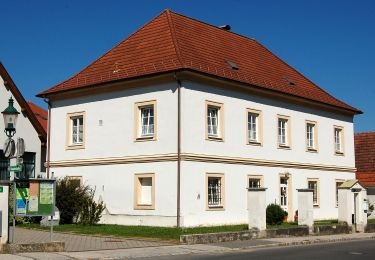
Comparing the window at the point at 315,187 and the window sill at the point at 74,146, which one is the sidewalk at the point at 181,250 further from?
the window sill at the point at 74,146

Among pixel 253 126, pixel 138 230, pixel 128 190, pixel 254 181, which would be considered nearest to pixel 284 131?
pixel 253 126

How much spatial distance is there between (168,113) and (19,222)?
8866mm

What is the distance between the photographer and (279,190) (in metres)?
30.8

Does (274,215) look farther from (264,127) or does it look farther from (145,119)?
(145,119)

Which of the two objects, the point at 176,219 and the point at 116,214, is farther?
the point at 116,214

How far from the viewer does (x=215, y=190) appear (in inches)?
1062

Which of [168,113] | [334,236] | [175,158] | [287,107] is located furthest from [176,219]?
[287,107]

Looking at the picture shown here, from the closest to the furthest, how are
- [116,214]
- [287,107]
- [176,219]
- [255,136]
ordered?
[176,219] < [116,214] < [255,136] < [287,107]

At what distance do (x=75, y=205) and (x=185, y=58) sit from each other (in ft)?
28.0

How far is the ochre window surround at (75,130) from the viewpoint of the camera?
97.5 ft

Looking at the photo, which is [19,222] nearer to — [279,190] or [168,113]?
[168,113]

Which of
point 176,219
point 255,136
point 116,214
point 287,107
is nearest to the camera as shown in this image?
point 176,219

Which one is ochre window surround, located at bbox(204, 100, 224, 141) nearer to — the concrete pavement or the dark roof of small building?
the concrete pavement

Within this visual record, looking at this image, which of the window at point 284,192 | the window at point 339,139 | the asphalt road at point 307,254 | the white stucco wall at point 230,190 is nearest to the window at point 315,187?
the white stucco wall at point 230,190
